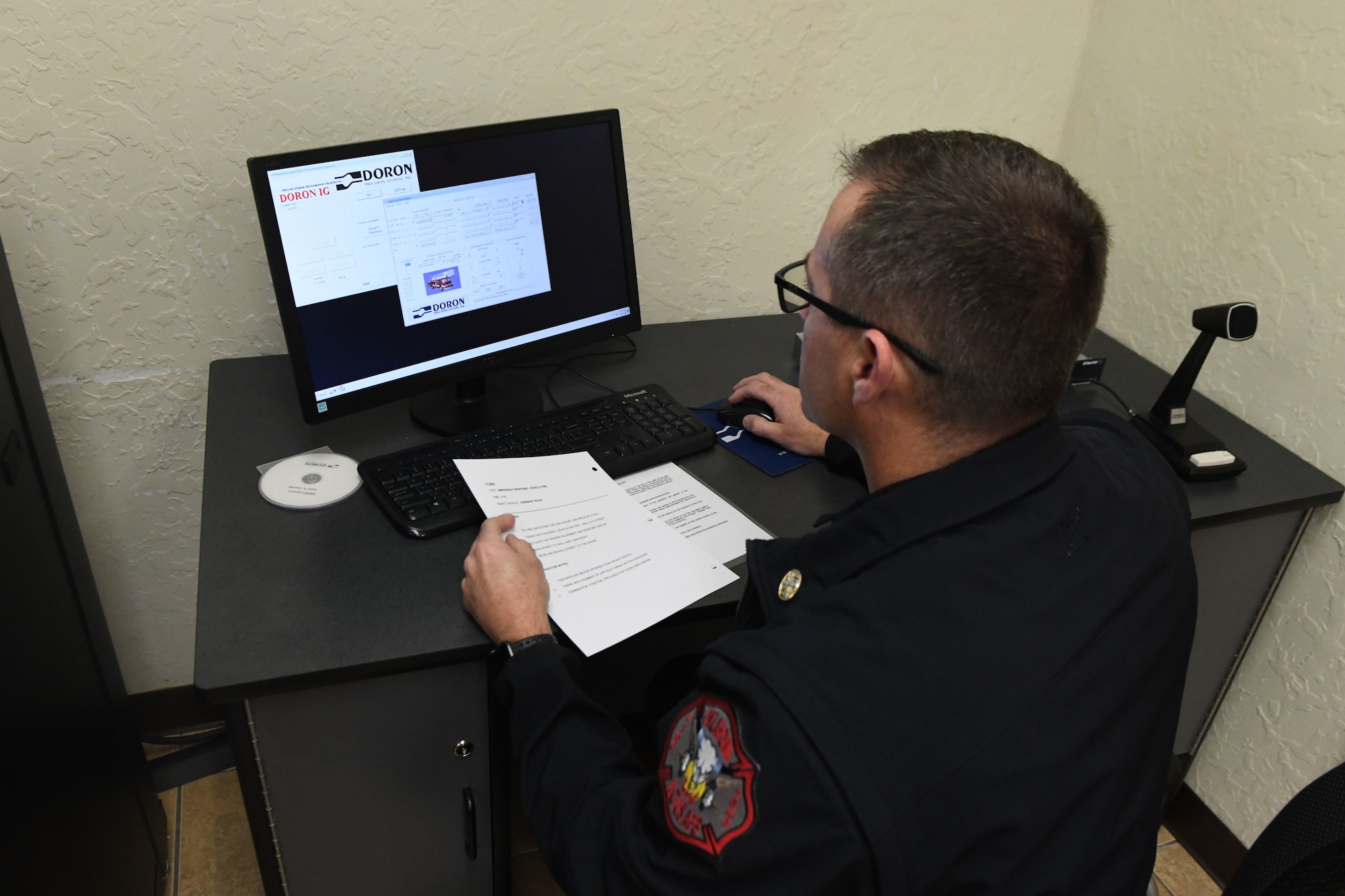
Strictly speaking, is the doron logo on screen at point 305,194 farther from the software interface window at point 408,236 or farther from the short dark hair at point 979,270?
the short dark hair at point 979,270

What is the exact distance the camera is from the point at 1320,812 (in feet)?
2.39

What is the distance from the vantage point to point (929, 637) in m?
0.74

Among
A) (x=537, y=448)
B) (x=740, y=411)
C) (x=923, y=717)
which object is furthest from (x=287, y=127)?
(x=923, y=717)

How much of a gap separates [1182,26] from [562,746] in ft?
5.02

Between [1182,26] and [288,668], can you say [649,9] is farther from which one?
[288,668]

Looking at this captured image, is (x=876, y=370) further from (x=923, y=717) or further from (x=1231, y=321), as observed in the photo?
(x=1231, y=321)

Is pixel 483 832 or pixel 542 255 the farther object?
pixel 542 255

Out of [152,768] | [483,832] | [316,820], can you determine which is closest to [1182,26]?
[483,832]

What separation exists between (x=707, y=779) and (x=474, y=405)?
824mm

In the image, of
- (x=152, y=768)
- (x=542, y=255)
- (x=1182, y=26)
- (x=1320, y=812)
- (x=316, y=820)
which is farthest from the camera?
(x=152, y=768)

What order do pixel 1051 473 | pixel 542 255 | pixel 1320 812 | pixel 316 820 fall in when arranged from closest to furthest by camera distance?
1. pixel 1320 812
2. pixel 1051 473
3. pixel 316 820
4. pixel 542 255

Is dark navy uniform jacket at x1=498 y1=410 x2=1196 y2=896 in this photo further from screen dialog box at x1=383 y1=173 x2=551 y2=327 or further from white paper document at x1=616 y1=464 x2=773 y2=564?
screen dialog box at x1=383 y1=173 x2=551 y2=327

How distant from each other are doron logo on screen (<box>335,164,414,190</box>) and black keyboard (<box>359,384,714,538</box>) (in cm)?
35

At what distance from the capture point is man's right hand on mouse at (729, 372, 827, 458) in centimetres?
135
